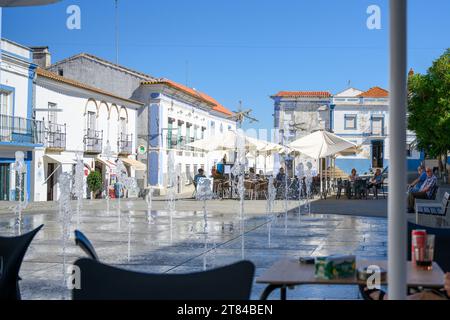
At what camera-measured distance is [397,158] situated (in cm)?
212

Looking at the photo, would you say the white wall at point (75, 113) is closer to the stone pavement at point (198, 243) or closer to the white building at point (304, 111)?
the stone pavement at point (198, 243)

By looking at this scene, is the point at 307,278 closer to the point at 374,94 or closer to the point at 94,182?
the point at 94,182

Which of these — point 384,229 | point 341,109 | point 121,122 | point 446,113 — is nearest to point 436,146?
point 446,113

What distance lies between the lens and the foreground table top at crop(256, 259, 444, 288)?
9.14 ft

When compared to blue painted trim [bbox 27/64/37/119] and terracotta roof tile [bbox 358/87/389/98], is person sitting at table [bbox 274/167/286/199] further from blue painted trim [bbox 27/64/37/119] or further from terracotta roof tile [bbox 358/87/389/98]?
terracotta roof tile [bbox 358/87/389/98]

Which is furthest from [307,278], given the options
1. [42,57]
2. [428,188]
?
[42,57]

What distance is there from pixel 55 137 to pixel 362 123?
26.7 metres

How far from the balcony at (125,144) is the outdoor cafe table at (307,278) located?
29612 mm

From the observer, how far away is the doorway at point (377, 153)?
4559 cm

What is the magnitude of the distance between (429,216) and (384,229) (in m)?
1.21

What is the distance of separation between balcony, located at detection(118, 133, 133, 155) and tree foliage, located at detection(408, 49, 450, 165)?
59.3 feet
